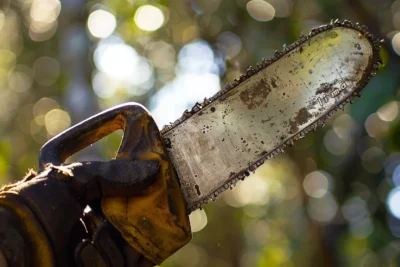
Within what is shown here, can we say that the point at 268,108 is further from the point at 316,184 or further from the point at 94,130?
the point at 316,184

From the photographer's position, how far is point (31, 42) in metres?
14.3

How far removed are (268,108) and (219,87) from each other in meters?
6.84

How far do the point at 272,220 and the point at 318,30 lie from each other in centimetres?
1529

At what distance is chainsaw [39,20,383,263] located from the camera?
7.69 feet

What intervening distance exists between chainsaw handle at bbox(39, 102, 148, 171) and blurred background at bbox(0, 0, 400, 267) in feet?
15.9

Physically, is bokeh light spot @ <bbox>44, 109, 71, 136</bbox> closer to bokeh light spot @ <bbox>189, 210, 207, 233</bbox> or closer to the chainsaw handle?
bokeh light spot @ <bbox>189, 210, 207, 233</bbox>

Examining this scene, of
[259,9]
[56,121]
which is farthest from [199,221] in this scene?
[259,9]

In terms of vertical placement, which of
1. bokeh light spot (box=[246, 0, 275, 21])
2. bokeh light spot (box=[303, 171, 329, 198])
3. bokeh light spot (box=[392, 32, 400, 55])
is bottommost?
bokeh light spot (box=[392, 32, 400, 55])

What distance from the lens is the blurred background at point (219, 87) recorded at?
8.16m

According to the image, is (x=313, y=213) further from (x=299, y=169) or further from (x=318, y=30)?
(x=318, y=30)

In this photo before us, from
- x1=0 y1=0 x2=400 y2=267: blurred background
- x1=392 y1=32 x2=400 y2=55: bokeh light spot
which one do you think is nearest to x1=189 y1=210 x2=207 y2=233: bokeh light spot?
x1=0 y1=0 x2=400 y2=267: blurred background

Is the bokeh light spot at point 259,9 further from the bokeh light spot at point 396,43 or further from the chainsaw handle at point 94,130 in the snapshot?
the chainsaw handle at point 94,130

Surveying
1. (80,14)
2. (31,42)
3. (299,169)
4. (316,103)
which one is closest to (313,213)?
(299,169)

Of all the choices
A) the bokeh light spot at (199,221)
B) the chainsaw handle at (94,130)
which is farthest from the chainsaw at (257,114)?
the bokeh light spot at (199,221)
